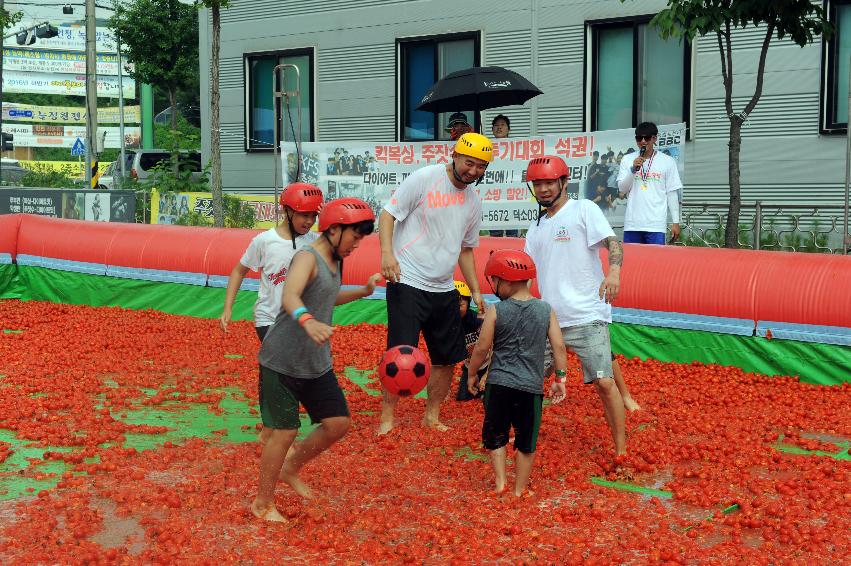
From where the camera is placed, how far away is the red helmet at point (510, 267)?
265 inches

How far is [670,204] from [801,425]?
424cm

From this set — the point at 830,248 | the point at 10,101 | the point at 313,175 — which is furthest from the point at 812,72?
the point at 10,101

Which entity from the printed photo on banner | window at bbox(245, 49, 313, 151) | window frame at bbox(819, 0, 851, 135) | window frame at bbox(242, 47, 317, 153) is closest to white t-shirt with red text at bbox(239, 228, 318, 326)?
window frame at bbox(819, 0, 851, 135)

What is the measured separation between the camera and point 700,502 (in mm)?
6711

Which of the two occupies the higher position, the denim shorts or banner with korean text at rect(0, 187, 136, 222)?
banner with korean text at rect(0, 187, 136, 222)

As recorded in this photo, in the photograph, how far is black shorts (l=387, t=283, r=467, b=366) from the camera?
320 inches

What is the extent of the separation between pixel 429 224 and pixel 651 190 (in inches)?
202

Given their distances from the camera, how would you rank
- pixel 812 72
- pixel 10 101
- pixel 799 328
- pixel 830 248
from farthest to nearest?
pixel 10 101 → pixel 812 72 → pixel 830 248 → pixel 799 328

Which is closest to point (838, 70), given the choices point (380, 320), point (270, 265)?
point (380, 320)

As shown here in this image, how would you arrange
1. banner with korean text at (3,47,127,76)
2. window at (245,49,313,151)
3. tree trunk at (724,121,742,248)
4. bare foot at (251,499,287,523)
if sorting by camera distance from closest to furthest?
bare foot at (251,499,287,523) < tree trunk at (724,121,742,248) < window at (245,49,313,151) < banner with korean text at (3,47,127,76)

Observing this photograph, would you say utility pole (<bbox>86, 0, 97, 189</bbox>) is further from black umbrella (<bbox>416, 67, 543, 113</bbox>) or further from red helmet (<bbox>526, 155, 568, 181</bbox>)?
red helmet (<bbox>526, 155, 568, 181</bbox>)

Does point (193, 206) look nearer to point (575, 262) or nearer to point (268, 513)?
point (575, 262)

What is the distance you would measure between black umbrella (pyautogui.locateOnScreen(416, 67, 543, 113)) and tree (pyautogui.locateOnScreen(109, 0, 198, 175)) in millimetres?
32145

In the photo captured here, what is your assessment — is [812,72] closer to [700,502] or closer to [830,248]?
[830,248]
